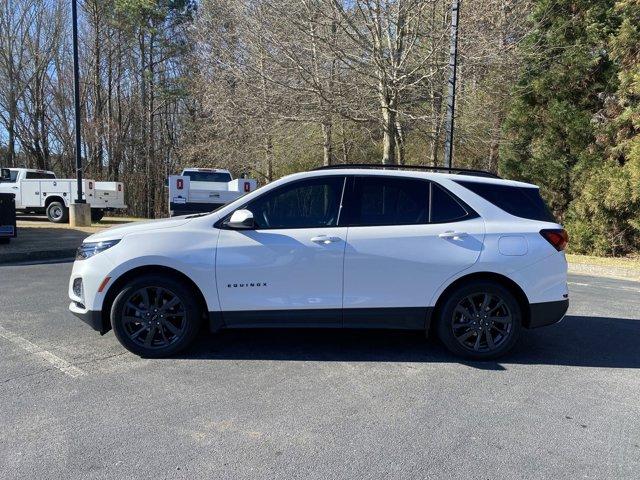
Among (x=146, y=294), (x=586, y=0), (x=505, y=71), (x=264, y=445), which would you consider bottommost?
(x=264, y=445)

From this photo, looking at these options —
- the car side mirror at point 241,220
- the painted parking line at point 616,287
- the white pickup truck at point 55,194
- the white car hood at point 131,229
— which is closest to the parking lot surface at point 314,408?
the white car hood at point 131,229

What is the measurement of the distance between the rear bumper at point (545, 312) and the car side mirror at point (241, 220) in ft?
8.91

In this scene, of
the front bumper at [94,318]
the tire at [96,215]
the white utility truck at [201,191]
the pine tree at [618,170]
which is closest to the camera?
the front bumper at [94,318]

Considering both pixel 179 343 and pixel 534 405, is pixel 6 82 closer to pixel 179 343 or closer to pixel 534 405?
pixel 179 343

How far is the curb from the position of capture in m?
10.4

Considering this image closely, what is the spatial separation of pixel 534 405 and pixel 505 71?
15.3 m

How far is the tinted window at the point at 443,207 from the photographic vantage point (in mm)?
4758

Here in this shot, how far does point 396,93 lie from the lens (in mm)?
15805

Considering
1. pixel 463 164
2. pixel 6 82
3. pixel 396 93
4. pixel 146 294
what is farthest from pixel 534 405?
pixel 6 82

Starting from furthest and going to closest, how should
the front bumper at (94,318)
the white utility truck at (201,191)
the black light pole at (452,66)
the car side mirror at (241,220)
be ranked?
the white utility truck at (201,191), the black light pole at (452,66), the front bumper at (94,318), the car side mirror at (241,220)

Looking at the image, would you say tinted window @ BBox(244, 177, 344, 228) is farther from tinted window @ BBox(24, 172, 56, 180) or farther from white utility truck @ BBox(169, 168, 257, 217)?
tinted window @ BBox(24, 172, 56, 180)

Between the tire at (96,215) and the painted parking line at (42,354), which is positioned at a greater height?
the tire at (96,215)

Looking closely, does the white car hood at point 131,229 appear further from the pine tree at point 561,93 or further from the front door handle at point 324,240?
the pine tree at point 561,93

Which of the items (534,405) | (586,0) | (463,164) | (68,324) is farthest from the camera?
(463,164)
